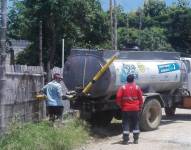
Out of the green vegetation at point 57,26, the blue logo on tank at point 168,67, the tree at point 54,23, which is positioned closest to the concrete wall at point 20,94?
the blue logo on tank at point 168,67

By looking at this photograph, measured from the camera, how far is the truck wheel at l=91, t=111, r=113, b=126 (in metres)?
16.1

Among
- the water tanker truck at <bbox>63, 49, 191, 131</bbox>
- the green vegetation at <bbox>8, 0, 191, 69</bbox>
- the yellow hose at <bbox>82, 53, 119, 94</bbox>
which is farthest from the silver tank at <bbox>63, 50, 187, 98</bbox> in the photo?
the green vegetation at <bbox>8, 0, 191, 69</bbox>

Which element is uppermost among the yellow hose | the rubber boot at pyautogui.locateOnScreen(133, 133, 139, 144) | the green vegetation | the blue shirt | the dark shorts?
the green vegetation

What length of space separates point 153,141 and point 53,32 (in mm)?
14230

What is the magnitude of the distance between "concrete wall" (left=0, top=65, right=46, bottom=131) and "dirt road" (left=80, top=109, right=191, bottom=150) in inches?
69.3

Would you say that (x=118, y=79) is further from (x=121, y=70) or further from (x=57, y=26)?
(x=57, y=26)

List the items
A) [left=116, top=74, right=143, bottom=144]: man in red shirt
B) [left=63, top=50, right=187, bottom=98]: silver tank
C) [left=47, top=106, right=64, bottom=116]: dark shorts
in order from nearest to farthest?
[left=116, top=74, right=143, bottom=144]: man in red shirt < [left=47, top=106, right=64, bottom=116]: dark shorts < [left=63, top=50, right=187, bottom=98]: silver tank

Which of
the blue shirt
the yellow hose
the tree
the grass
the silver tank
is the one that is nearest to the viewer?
the grass

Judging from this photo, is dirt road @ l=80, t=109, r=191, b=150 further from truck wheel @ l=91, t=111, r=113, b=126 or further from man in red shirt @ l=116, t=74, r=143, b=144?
man in red shirt @ l=116, t=74, r=143, b=144

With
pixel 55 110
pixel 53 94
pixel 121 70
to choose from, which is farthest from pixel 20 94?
pixel 121 70

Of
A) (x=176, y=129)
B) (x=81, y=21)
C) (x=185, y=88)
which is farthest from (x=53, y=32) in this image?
(x=176, y=129)

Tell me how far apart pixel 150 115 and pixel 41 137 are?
17.7 ft

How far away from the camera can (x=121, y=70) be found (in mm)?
14891

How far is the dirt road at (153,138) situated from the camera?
13086 mm
